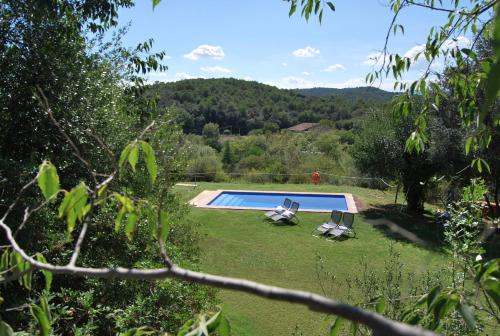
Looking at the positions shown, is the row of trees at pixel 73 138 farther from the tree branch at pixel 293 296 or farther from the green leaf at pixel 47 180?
the tree branch at pixel 293 296

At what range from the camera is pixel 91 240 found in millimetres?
4539

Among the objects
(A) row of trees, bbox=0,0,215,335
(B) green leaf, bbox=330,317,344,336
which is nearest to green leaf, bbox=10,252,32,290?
(B) green leaf, bbox=330,317,344,336

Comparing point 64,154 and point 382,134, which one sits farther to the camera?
point 382,134

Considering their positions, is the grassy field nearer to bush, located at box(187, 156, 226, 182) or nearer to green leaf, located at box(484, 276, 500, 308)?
green leaf, located at box(484, 276, 500, 308)

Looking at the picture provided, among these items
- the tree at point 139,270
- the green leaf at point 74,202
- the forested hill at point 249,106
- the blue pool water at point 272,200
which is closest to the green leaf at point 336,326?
the tree at point 139,270

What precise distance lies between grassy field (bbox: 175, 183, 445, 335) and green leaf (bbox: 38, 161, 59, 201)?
5.60 m

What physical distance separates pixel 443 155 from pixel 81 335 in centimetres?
1249

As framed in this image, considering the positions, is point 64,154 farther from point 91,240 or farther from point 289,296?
point 289,296

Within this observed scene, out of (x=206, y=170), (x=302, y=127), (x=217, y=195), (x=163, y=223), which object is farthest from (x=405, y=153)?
(x=302, y=127)

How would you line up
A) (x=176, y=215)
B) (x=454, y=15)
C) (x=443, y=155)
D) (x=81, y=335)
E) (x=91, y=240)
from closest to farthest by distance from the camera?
(x=454, y=15)
(x=81, y=335)
(x=91, y=240)
(x=176, y=215)
(x=443, y=155)

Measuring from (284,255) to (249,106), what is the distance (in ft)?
220

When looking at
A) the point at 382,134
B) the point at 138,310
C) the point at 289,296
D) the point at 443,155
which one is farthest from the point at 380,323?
→ the point at 382,134

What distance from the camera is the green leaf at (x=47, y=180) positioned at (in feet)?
3.58

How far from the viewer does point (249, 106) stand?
76875 mm
